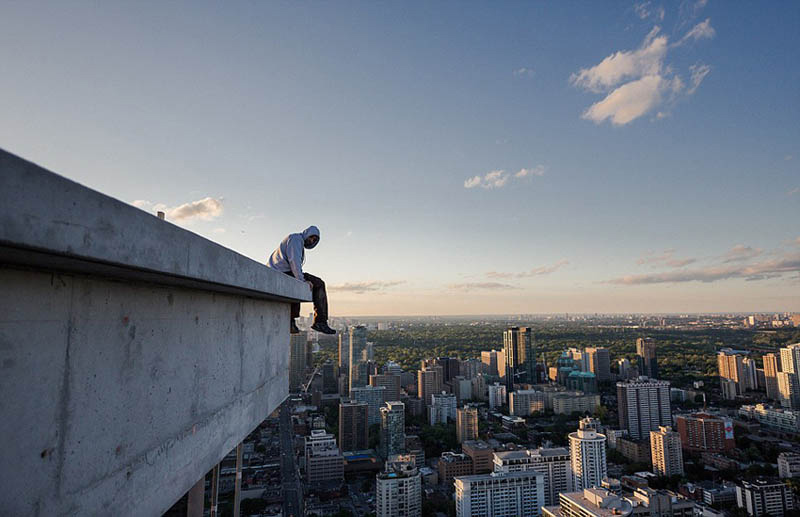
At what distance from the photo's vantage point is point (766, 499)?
18359mm

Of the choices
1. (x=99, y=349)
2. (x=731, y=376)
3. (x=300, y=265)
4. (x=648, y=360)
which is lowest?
(x=731, y=376)

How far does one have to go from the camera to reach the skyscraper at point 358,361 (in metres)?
37.7

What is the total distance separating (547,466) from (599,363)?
3405 cm

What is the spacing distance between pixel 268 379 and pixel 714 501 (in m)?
24.6

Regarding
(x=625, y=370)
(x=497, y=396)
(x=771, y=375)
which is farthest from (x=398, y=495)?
(x=625, y=370)

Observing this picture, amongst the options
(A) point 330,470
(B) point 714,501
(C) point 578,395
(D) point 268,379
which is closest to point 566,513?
(B) point 714,501

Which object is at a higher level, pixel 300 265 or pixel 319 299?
pixel 300 265

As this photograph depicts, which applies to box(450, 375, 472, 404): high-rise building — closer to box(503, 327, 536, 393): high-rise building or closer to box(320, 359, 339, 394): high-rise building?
box(503, 327, 536, 393): high-rise building

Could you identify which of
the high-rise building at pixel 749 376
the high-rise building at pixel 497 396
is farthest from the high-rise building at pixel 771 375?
the high-rise building at pixel 497 396

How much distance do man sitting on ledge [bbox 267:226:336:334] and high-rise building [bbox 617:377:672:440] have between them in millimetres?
34077

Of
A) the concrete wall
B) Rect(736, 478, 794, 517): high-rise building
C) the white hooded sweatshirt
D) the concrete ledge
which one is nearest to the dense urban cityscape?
Rect(736, 478, 794, 517): high-rise building

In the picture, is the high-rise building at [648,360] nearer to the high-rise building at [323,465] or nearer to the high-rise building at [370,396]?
the high-rise building at [370,396]

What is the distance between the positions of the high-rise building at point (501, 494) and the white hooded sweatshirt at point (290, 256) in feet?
59.1

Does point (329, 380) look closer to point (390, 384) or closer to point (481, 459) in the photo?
point (390, 384)
